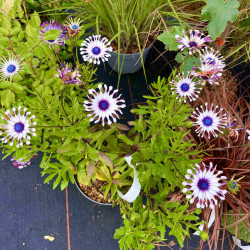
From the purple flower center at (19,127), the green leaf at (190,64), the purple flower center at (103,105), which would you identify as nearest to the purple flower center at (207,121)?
the green leaf at (190,64)

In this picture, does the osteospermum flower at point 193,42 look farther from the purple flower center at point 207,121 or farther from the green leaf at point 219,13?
the purple flower center at point 207,121

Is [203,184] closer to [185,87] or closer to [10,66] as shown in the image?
[185,87]

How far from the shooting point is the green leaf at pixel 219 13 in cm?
64

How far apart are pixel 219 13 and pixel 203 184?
0.44 meters

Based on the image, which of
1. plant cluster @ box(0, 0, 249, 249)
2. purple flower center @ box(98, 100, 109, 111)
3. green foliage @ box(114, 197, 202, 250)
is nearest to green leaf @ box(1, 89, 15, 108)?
plant cluster @ box(0, 0, 249, 249)

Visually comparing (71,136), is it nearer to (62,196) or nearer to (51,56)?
(51,56)

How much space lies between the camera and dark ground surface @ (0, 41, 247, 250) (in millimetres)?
1058

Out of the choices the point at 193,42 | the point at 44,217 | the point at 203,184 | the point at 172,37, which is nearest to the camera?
the point at 203,184

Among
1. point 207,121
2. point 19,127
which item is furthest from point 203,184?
point 19,127

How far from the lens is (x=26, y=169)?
1147 mm

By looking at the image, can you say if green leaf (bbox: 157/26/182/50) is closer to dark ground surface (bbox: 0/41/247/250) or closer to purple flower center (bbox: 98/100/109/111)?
purple flower center (bbox: 98/100/109/111)

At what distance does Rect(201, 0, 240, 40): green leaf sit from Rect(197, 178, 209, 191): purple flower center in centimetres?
38

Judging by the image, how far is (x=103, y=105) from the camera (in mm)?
565

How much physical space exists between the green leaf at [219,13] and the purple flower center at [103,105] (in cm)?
35
